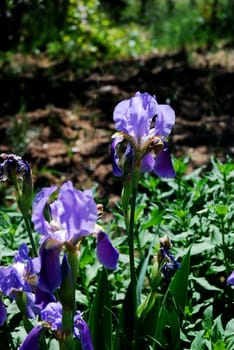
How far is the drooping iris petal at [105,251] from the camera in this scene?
1.38 meters

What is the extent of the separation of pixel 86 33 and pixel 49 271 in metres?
4.90

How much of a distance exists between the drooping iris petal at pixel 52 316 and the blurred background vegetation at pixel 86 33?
3483 mm

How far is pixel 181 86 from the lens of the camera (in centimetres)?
522

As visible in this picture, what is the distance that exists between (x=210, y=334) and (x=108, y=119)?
125 inches

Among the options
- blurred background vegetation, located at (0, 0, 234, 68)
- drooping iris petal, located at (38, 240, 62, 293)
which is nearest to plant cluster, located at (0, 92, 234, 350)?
drooping iris petal, located at (38, 240, 62, 293)

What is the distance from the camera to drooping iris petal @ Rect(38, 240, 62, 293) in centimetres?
131

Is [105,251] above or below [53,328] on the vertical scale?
above

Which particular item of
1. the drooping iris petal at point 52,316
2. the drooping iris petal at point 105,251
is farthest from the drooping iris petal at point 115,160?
the drooping iris petal at point 52,316

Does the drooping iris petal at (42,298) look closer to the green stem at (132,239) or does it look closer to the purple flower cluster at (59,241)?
the purple flower cluster at (59,241)

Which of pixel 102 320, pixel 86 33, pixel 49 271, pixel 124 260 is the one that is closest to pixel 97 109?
pixel 86 33

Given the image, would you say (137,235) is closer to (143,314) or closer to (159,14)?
(143,314)

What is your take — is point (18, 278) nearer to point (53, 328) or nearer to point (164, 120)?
point (53, 328)

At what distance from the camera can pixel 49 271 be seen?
51.6 inches

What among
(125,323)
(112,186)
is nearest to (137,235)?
(125,323)
